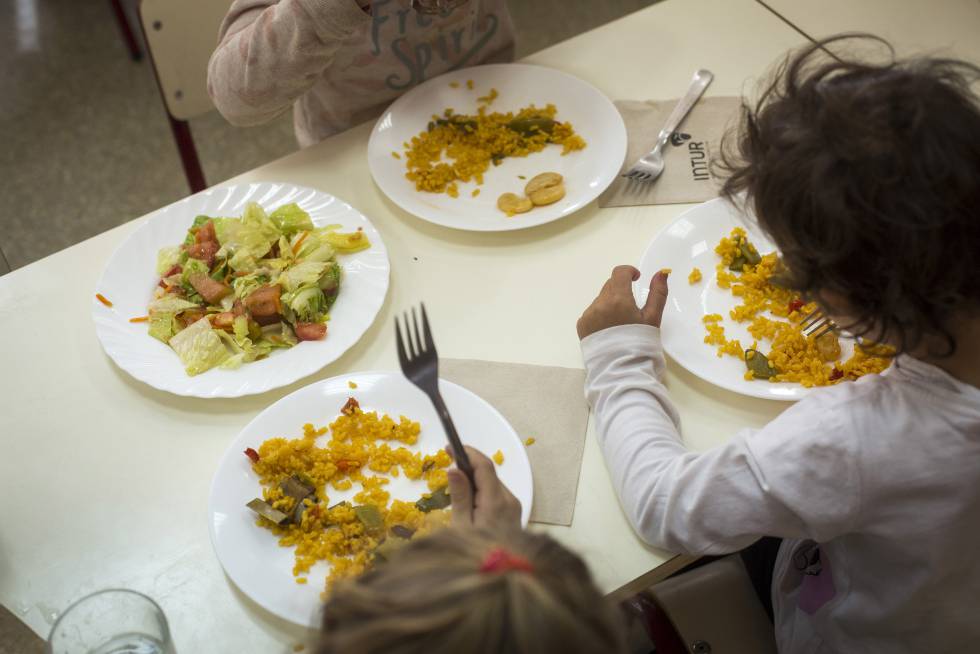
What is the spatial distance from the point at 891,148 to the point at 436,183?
0.73 metres

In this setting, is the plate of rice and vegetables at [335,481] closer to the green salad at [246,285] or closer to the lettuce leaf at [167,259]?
the green salad at [246,285]

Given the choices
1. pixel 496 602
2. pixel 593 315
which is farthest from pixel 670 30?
pixel 496 602

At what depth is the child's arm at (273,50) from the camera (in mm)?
1292

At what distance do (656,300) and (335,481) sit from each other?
0.47 metres

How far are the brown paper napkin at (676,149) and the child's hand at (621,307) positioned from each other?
22 cm

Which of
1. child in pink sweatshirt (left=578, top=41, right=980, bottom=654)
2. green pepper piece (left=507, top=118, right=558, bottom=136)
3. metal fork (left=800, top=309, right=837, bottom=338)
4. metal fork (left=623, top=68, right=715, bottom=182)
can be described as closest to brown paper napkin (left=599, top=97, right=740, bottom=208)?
metal fork (left=623, top=68, right=715, bottom=182)

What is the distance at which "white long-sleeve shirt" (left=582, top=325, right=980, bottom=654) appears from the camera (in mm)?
853

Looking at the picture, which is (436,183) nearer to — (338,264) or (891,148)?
(338,264)

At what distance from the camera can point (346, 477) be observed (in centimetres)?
103

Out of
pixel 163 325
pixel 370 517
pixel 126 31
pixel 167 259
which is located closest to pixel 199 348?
pixel 163 325

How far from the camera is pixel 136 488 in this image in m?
1.06

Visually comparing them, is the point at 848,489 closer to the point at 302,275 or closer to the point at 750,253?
the point at 750,253

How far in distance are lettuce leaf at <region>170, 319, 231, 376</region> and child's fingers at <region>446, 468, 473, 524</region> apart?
1.36 feet

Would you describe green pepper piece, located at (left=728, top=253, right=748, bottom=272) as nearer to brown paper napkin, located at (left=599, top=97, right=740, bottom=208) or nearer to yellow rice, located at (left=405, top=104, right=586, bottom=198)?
brown paper napkin, located at (left=599, top=97, right=740, bottom=208)
